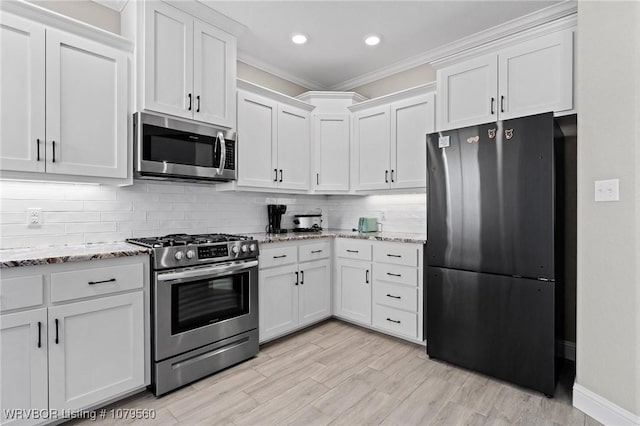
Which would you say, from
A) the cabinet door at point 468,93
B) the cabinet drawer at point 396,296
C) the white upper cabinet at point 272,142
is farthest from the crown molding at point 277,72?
the cabinet drawer at point 396,296

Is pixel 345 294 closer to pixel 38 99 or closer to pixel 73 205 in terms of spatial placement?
pixel 73 205

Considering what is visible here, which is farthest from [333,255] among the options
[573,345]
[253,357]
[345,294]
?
[573,345]

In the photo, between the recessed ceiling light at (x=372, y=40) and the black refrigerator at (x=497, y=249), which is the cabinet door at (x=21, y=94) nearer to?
the recessed ceiling light at (x=372, y=40)

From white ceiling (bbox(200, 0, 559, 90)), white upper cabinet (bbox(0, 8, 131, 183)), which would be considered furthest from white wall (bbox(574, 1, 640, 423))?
white upper cabinet (bbox(0, 8, 131, 183))

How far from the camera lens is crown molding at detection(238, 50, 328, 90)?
3.51 metres

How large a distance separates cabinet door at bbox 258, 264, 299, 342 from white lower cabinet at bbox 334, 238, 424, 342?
0.57m

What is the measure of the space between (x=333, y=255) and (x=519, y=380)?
1.91 meters

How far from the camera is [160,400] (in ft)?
6.97

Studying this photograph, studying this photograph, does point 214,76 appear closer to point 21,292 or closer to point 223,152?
point 223,152

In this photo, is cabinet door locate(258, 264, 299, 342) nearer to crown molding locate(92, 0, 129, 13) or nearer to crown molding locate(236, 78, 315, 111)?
crown molding locate(236, 78, 315, 111)

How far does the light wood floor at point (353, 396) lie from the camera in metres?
1.95

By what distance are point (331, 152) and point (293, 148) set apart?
1.50ft

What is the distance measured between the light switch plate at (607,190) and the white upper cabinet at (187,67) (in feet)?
8.75

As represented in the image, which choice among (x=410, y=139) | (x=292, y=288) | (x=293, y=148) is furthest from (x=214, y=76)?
(x=292, y=288)
